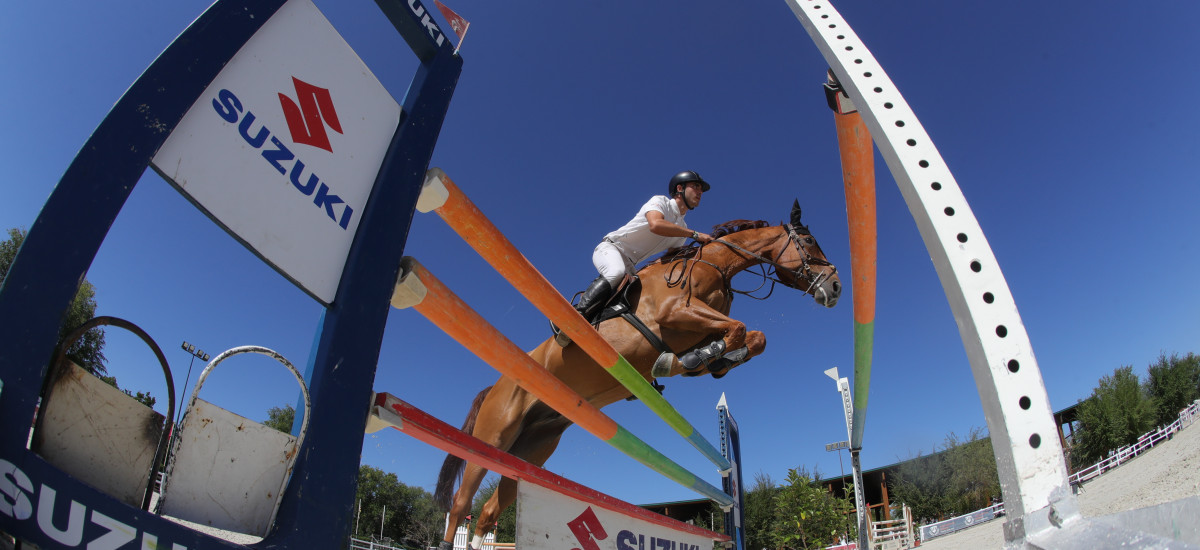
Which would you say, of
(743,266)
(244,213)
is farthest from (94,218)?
(743,266)

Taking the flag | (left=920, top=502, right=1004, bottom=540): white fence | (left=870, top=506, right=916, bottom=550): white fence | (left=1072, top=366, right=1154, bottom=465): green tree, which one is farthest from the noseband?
(left=1072, top=366, right=1154, bottom=465): green tree

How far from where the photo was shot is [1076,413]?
29.5 m

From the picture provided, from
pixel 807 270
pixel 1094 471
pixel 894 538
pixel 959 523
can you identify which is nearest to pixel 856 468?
pixel 807 270

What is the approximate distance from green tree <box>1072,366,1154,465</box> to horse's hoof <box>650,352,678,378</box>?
3496 cm

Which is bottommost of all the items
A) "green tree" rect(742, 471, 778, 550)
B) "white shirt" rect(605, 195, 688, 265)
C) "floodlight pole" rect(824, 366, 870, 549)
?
"green tree" rect(742, 471, 778, 550)

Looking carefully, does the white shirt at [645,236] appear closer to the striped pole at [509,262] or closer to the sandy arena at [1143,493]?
the striped pole at [509,262]

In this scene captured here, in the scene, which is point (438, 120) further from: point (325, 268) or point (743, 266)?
point (743, 266)

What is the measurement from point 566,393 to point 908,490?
3100 centimetres

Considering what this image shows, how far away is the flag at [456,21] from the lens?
160 cm

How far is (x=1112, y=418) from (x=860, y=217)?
3485 centimetres

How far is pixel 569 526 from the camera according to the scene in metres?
1.88

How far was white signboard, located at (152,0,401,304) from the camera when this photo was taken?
90 cm

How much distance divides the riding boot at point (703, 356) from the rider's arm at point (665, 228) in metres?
0.75

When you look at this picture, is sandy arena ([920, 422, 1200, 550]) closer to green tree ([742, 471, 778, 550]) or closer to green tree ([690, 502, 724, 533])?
green tree ([690, 502, 724, 533])
